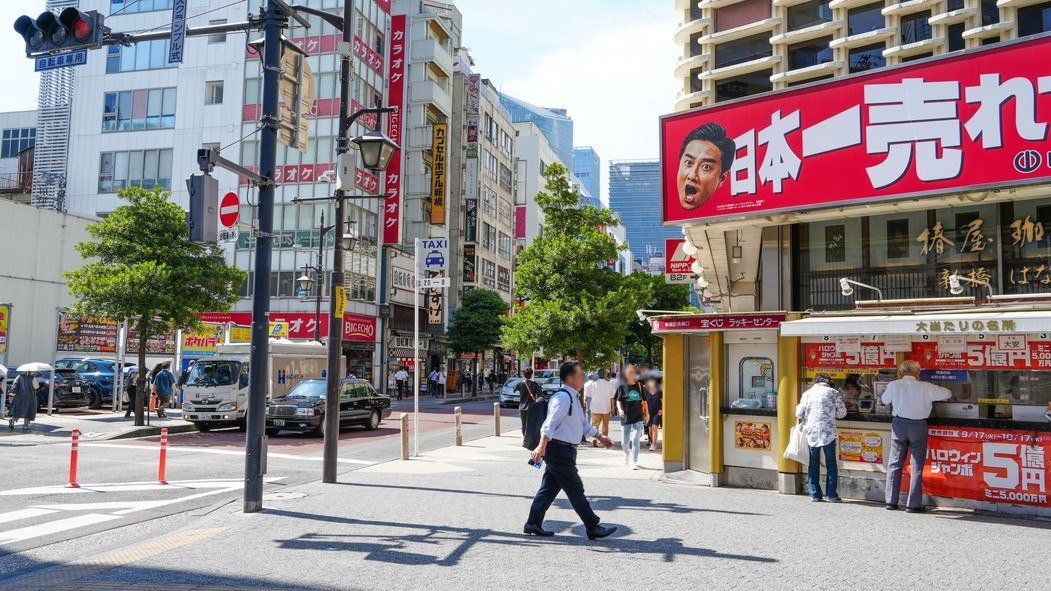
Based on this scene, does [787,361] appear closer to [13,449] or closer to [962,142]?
[962,142]

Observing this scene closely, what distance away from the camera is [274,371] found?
80.7 ft

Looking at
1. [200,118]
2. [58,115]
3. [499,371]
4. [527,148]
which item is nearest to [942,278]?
[200,118]

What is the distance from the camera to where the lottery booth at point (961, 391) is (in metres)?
9.63

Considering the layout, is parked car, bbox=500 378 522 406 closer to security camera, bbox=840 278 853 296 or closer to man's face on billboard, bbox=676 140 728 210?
man's face on billboard, bbox=676 140 728 210

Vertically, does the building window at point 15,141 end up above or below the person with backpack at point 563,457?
above

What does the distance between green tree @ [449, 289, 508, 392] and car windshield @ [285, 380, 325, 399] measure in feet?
101

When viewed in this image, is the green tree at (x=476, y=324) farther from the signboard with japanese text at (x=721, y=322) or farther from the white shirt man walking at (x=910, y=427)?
the white shirt man walking at (x=910, y=427)

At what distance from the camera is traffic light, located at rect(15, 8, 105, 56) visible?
8750mm

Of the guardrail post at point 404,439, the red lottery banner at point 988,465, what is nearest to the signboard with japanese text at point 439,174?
the guardrail post at point 404,439

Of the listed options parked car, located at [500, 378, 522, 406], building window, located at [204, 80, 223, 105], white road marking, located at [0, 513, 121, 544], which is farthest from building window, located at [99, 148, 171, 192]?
white road marking, located at [0, 513, 121, 544]

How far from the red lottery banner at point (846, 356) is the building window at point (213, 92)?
39.3 meters

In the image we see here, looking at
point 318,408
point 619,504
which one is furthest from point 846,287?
point 318,408

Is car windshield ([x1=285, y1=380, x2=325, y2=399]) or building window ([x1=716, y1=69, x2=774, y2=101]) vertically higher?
building window ([x1=716, y1=69, x2=774, y2=101])

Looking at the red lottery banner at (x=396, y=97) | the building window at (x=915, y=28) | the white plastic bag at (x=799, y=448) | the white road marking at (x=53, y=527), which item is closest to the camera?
the white road marking at (x=53, y=527)
